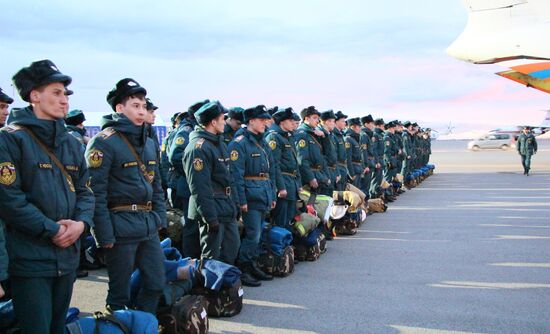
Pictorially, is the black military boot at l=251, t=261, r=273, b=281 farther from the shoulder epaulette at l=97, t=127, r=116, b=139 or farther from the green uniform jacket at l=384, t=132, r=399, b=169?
the green uniform jacket at l=384, t=132, r=399, b=169

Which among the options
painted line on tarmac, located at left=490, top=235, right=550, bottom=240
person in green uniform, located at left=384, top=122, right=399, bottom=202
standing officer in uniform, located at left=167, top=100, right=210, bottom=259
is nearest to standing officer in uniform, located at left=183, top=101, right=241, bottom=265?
standing officer in uniform, located at left=167, top=100, right=210, bottom=259

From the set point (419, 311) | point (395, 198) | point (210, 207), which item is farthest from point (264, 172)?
point (395, 198)

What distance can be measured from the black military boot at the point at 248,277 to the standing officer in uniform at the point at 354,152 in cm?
512

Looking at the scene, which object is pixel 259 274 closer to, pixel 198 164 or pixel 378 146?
pixel 198 164

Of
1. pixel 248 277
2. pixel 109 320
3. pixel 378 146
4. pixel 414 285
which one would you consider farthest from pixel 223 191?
pixel 378 146

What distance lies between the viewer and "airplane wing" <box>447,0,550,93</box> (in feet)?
50.3

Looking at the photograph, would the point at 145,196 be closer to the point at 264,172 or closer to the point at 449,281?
the point at 264,172

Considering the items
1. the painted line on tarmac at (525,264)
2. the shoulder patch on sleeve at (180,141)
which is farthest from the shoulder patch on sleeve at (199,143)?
the painted line on tarmac at (525,264)

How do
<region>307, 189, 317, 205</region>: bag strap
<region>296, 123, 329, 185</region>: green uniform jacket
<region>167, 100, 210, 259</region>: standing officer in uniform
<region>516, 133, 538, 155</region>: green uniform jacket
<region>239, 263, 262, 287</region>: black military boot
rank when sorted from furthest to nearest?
<region>516, 133, 538, 155</region>: green uniform jacket → <region>296, 123, 329, 185</region>: green uniform jacket → <region>307, 189, 317, 205</region>: bag strap → <region>239, 263, 262, 287</region>: black military boot → <region>167, 100, 210, 259</region>: standing officer in uniform

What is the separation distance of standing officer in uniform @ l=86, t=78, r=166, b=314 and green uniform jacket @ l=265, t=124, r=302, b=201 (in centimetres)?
342

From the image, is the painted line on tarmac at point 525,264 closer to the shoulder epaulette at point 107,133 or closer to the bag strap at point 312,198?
the bag strap at point 312,198

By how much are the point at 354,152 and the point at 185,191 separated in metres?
5.92

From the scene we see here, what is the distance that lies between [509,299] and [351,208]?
4050mm

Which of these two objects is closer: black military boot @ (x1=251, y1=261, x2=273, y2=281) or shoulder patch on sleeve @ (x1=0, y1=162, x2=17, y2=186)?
shoulder patch on sleeve @ (x1=0, y1=162, x2=17, y2=186)
